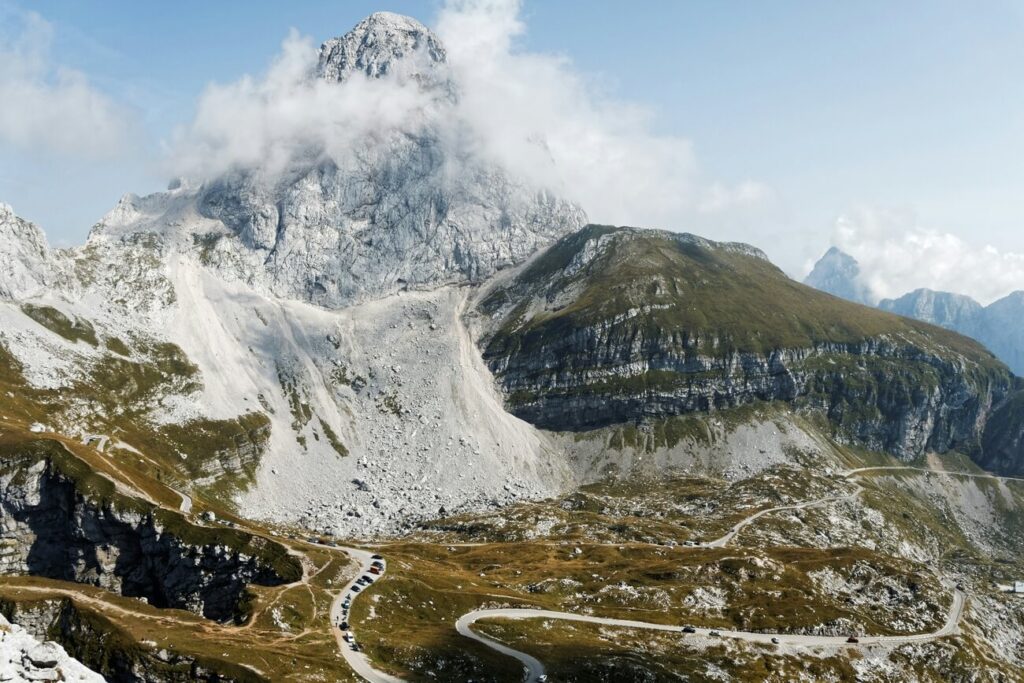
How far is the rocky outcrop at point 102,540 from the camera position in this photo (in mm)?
140500

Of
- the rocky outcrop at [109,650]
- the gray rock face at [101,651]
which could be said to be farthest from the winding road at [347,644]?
the gray rock face at [101,651]

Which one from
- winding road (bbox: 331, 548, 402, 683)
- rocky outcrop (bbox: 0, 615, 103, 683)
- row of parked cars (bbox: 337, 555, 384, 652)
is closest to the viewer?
rocky outcrop (bbox: 0, 615, 103, 683)

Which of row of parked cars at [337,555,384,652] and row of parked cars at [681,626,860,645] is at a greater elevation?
row of parked cars at [337,555,384,652]

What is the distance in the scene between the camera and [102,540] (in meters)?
151

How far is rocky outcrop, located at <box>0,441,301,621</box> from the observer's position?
140500 millimetres

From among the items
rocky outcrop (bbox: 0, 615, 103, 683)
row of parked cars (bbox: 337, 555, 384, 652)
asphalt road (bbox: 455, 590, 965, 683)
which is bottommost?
asphalt road (bbox: 455, 590, 965, 683)

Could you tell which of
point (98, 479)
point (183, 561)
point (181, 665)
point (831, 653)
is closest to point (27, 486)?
point (98, 479)

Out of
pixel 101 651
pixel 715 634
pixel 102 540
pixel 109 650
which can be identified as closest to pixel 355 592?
pixel 109 650

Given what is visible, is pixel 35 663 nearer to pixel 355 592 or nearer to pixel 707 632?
pixel 355 592

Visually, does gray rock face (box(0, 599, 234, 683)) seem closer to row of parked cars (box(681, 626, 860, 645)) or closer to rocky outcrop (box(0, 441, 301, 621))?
rocky outcrop (box(0, 441, 301, 621))

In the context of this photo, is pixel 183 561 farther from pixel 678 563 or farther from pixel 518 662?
pixel 678 563

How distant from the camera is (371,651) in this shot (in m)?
105

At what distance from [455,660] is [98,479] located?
96.5 m

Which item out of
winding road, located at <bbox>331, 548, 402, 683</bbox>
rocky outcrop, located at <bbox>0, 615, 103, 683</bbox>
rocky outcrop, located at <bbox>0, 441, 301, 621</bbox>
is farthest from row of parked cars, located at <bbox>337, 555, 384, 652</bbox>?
rocky outcrop, located at <bbox>0, 615, 103, 683</bbox>
